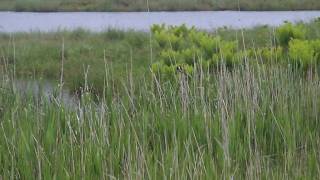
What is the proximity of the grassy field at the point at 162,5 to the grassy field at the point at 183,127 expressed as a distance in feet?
29.4

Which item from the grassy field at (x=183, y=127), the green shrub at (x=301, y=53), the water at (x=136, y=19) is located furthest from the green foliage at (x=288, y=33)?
the water at (x=136, y=19)

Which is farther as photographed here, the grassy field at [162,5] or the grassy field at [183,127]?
the grassy field at [162,5]

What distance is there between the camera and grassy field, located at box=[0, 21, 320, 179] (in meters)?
3.27

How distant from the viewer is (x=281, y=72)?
4.09 meters

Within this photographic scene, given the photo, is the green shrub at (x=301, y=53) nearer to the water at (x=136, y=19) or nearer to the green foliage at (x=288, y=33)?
the green foliage at (x=288, y=33)

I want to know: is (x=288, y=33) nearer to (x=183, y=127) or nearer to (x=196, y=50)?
(x=196, y=50)

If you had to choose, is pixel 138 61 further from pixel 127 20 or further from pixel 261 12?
pixel 261 12

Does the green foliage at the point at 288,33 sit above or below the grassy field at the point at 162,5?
below

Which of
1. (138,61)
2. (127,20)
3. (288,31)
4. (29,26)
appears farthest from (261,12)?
(288,31)

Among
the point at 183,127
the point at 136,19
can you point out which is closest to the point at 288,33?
the point at 183,127

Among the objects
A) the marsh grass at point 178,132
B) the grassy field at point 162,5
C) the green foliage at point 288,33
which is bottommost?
the marsh grass at point 178,132

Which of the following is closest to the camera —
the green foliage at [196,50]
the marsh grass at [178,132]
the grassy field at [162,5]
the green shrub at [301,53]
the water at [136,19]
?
the marsh grass at [178,132]

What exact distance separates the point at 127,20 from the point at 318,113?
28.7ft

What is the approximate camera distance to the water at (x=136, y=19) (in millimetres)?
11609
